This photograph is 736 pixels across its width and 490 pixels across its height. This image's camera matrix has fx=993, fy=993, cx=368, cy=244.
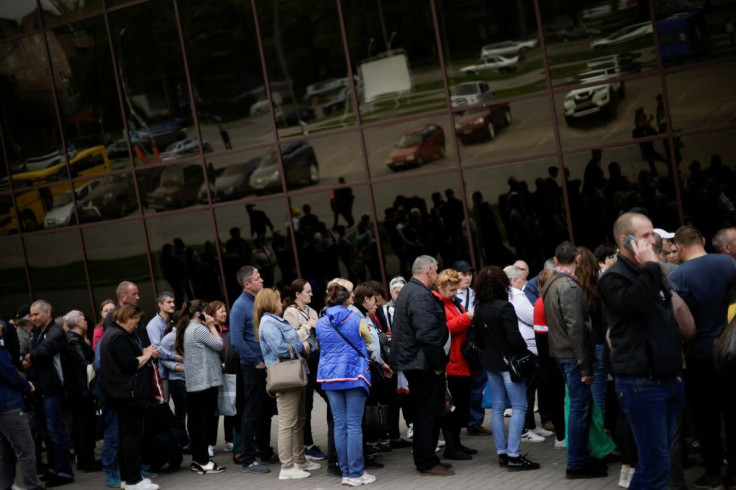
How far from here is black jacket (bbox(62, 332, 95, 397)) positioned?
37.9 feet

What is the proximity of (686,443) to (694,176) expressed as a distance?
7524 mm

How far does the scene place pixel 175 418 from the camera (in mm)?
11742

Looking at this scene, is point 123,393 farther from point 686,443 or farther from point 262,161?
point 262,161

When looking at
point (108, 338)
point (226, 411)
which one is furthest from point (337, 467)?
point (108, 338)

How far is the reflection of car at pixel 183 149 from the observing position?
740 inches

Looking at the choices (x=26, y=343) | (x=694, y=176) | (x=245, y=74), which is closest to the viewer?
(x=26, y=343)

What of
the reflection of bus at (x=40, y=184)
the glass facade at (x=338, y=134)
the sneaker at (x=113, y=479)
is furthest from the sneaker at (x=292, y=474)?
the reflection of bus at (x=40, y=184)

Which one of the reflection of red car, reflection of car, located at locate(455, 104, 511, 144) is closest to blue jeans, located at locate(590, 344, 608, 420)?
reflection of car, located at locate(455, 104, 511, 144)

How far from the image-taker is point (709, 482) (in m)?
7.81

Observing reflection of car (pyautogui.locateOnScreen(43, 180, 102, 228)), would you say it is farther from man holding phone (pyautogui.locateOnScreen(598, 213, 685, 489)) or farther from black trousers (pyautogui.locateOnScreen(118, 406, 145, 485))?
man holding phone (pyautogui.locateOnScreen(598, 213, 685, 489))

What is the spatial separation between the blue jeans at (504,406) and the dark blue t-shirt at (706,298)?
2.00m

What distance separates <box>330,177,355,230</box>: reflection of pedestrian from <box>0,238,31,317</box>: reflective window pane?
7.48m

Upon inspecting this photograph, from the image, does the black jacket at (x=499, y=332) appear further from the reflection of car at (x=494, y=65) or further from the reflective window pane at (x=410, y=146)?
the reflection of car at (x=494, y=65)

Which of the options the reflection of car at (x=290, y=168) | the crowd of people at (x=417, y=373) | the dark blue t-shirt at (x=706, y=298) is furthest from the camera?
the reflection of car at (x=290, y=168)
